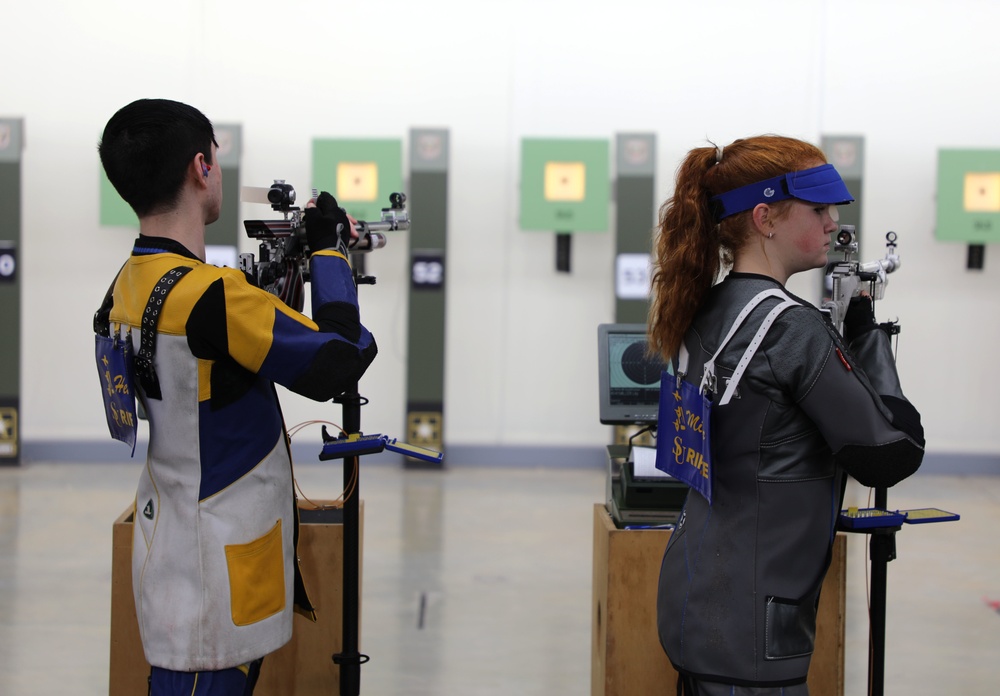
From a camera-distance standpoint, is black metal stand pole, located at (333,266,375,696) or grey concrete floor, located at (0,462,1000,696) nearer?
black metal stand pole, located at (333,266,375,696)

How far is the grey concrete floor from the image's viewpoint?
328cm

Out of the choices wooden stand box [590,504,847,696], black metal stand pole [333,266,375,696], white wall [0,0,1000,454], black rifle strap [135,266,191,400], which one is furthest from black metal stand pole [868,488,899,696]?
white wall [0,0,1000,454]

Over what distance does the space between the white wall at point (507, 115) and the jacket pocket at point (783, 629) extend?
15.3 feet

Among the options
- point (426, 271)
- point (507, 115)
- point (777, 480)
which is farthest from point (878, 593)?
point (507, 115)

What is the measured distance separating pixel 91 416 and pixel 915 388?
4788 mm

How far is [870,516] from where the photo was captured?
74.8 inches

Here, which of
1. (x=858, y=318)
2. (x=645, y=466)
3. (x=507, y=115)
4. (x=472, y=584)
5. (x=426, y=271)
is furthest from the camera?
(x=507, y=115)

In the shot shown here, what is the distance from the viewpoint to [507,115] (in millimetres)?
6273

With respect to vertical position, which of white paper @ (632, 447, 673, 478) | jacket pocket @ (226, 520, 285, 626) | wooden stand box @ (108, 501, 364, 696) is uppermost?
white paper @ (632, 447, 673, 478)

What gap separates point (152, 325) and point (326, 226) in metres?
0.36

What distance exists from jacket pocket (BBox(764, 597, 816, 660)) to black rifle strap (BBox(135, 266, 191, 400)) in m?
1.03

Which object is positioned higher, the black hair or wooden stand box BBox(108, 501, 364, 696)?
the black hair

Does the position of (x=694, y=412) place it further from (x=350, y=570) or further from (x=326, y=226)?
(x=350, y=570)

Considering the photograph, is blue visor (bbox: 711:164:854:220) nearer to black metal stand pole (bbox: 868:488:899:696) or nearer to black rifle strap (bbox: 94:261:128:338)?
black metal stand pole (bbox: 868:488:899:696)
